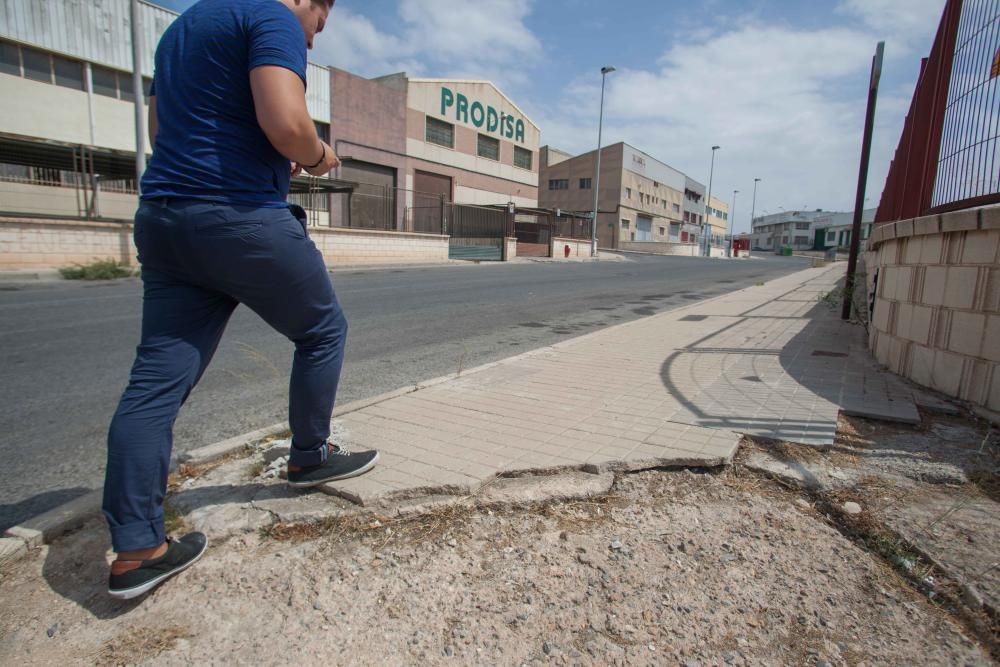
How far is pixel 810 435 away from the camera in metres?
3.19

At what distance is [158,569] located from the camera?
1.79 metres

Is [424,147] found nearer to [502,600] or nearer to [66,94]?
[66,94]

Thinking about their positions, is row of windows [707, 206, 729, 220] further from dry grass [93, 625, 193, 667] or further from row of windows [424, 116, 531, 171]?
dry grass [93, 625, 193, 667]

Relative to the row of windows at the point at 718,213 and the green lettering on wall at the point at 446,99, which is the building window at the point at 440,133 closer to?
the green lettering on wall at the point at 446,99

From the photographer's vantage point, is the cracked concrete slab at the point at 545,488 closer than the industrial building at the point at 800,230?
Yes

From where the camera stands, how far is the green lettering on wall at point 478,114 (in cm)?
3628

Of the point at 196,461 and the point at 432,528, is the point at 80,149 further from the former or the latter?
the point at 432,528

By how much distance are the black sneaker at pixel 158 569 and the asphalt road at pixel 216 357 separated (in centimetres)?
A: 98

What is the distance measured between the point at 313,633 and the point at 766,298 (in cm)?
1261

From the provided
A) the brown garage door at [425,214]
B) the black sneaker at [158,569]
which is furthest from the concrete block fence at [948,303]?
the brown garage door at [425,214]

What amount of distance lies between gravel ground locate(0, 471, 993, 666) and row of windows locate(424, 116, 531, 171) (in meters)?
33.2

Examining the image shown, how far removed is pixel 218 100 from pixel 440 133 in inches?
1349

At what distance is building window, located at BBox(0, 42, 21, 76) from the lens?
18.1 metres

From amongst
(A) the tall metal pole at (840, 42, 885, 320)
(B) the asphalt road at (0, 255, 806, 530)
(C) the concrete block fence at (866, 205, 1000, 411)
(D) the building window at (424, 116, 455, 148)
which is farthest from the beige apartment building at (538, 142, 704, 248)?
(C) the concrete block fence at (866, 205, 1000, 411)
